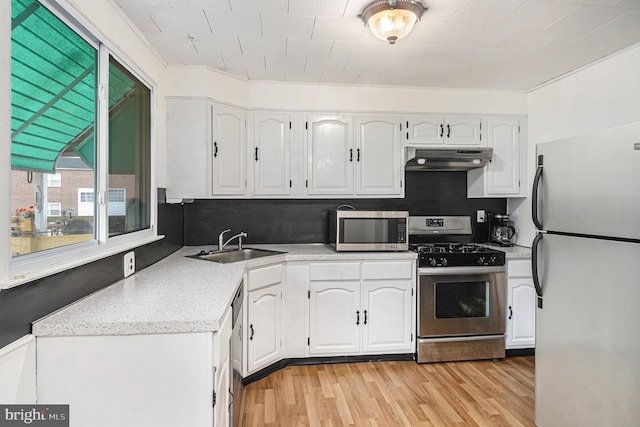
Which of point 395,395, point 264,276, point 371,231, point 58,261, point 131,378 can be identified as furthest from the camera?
point 371,231

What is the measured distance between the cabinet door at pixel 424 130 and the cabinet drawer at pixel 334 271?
1.25m

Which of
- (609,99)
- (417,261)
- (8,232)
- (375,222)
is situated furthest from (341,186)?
(8,232)

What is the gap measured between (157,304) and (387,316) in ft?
6.50

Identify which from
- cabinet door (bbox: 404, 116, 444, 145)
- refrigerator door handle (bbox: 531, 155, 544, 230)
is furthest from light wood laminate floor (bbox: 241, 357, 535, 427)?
cabinet door (bbox: 404, 116, 444, 145)

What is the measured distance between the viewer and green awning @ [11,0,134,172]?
48.2 inches

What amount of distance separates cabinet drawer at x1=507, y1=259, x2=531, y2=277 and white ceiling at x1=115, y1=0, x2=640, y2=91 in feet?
5.06

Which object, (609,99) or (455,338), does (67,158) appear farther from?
(609,99)

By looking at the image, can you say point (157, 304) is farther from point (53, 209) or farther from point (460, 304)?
point (460, 304)

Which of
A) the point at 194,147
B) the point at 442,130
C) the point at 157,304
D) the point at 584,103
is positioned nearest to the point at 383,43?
the point at 442,130

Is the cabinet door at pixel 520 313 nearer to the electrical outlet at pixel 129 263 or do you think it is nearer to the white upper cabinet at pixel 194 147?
the white upper cabinet at pixel 194 147

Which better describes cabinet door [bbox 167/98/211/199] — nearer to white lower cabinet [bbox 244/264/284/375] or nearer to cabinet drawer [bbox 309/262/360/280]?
white lower cabinet [bbox 244/264/284/375]

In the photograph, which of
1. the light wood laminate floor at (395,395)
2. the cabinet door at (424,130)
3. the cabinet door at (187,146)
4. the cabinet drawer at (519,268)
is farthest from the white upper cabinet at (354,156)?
the light wood laminate floor at (395,395)

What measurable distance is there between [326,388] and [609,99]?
286 centimetres

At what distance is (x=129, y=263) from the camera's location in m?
2.01
